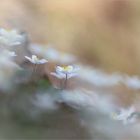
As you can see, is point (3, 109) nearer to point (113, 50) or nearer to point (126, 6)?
point (113, 50)

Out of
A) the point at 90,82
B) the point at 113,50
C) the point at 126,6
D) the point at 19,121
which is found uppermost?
the point at 126,6

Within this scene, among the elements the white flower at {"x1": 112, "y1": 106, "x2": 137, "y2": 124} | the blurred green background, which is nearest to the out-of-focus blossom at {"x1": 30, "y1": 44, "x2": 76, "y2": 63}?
the blurred green background

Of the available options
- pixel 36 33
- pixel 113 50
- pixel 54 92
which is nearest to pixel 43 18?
pixel 36 33

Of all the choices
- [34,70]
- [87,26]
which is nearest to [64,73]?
[34,70]

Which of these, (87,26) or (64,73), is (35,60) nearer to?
(64,73)

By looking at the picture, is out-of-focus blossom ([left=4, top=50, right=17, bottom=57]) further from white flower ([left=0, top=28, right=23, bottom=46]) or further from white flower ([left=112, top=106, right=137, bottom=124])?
white flower ([left=112, top=106, right=137, bottom=124])
